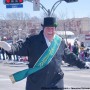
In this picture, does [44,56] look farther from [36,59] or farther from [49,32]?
[49,32]

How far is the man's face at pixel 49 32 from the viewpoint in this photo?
567 centimetres

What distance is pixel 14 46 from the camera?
5625mm

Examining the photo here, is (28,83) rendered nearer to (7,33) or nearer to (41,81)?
(41,81)

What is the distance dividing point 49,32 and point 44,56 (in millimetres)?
344

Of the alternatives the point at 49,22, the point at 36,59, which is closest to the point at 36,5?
the point at 49,22

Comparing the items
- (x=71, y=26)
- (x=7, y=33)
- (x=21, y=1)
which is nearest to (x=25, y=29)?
(x=7, y=33)

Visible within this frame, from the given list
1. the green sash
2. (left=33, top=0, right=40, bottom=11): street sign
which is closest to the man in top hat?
the green sash

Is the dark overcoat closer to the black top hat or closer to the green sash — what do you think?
the green sash

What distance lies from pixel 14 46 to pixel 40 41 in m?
0.37

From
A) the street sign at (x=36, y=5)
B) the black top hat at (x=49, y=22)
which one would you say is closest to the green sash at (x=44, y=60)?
the black top hat at (x=49, y=22)

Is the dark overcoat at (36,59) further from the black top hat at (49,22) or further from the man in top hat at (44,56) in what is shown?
the black top hat at (49,22)

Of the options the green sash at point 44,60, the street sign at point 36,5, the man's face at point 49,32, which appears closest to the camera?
the green sash at point 44,60

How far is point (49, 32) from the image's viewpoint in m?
5.67

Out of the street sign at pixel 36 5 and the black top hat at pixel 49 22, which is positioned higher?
the black top hat at pixel 49 22
